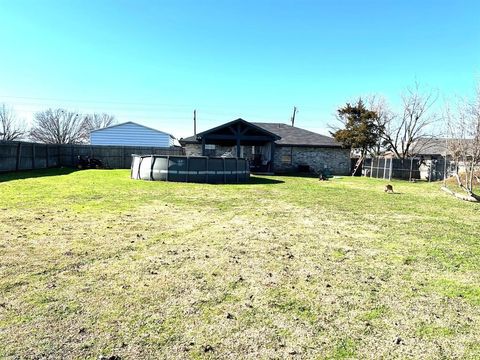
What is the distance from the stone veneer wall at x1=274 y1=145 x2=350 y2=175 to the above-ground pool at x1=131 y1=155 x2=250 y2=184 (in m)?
10.5

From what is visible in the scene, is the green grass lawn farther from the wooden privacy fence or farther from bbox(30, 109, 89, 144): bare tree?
bbox(30, 109, 89, 144): bare tree

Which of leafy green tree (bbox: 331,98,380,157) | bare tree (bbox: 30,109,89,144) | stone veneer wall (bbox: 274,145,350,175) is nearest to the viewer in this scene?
leafy green tree (bbox: 331,98,380,157)

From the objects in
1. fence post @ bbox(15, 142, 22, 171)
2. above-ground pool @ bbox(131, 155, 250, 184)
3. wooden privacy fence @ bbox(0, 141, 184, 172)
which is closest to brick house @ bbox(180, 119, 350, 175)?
wooden privacy fence @ bbox(0, 141, 184, 172)

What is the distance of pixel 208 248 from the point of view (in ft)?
16.6

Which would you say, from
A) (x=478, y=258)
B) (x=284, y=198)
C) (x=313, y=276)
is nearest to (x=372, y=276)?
(x=313, y=276)

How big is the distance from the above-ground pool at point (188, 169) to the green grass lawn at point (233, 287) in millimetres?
8192

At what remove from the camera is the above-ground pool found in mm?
15461

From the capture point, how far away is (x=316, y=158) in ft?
88.2

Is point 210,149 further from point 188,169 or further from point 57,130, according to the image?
point 57,130

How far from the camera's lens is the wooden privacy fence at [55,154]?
18156mm

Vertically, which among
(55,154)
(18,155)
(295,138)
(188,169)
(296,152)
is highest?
(295,138)

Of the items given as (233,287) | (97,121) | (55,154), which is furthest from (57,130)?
(233,287)

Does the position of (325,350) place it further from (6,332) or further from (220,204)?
(220,204)

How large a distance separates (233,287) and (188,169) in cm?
1221
